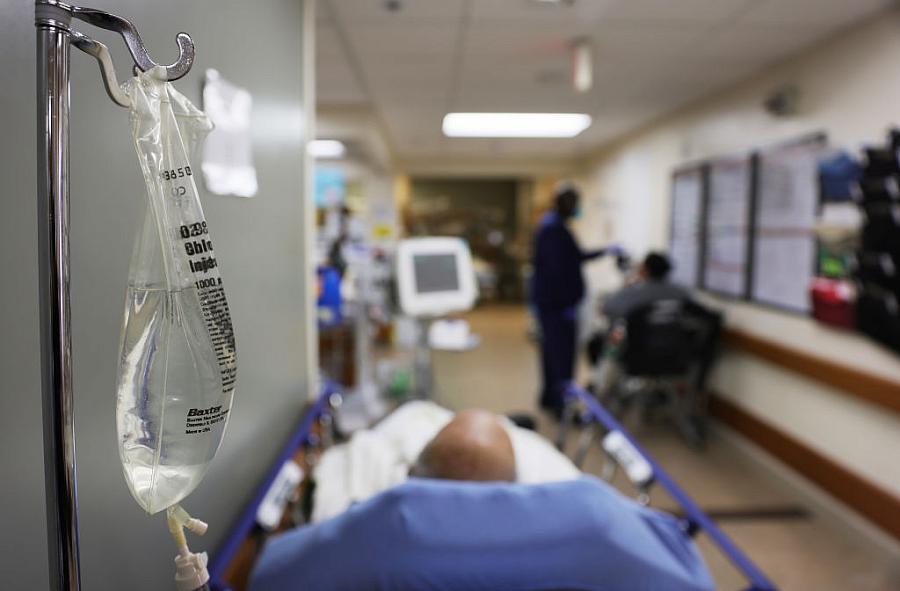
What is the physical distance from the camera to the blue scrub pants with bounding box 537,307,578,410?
14.0 ft

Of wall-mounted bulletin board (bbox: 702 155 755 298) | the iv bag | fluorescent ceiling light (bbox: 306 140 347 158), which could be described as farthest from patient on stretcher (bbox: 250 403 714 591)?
fluorescent ceiling light (bbox: 306 140 347 158)

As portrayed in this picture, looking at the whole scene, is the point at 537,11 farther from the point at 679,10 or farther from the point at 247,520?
the point at 247,520

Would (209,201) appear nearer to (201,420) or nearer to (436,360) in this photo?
(201,420)

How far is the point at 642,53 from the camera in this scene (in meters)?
3.21

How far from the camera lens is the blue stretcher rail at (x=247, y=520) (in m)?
1.16

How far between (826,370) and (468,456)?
237cm

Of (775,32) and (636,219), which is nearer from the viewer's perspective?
(775,32)

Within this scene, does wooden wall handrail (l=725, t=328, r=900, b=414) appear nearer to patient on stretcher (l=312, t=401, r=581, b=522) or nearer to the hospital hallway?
the hospital hallway

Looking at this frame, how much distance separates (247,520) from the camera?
4.48ft

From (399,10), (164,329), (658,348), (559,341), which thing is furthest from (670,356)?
(164,329)

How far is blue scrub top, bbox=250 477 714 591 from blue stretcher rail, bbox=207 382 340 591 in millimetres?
110

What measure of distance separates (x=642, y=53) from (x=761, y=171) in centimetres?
101

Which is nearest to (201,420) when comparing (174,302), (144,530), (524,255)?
(174,302)

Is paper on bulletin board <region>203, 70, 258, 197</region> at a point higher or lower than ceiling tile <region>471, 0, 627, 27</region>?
lower
